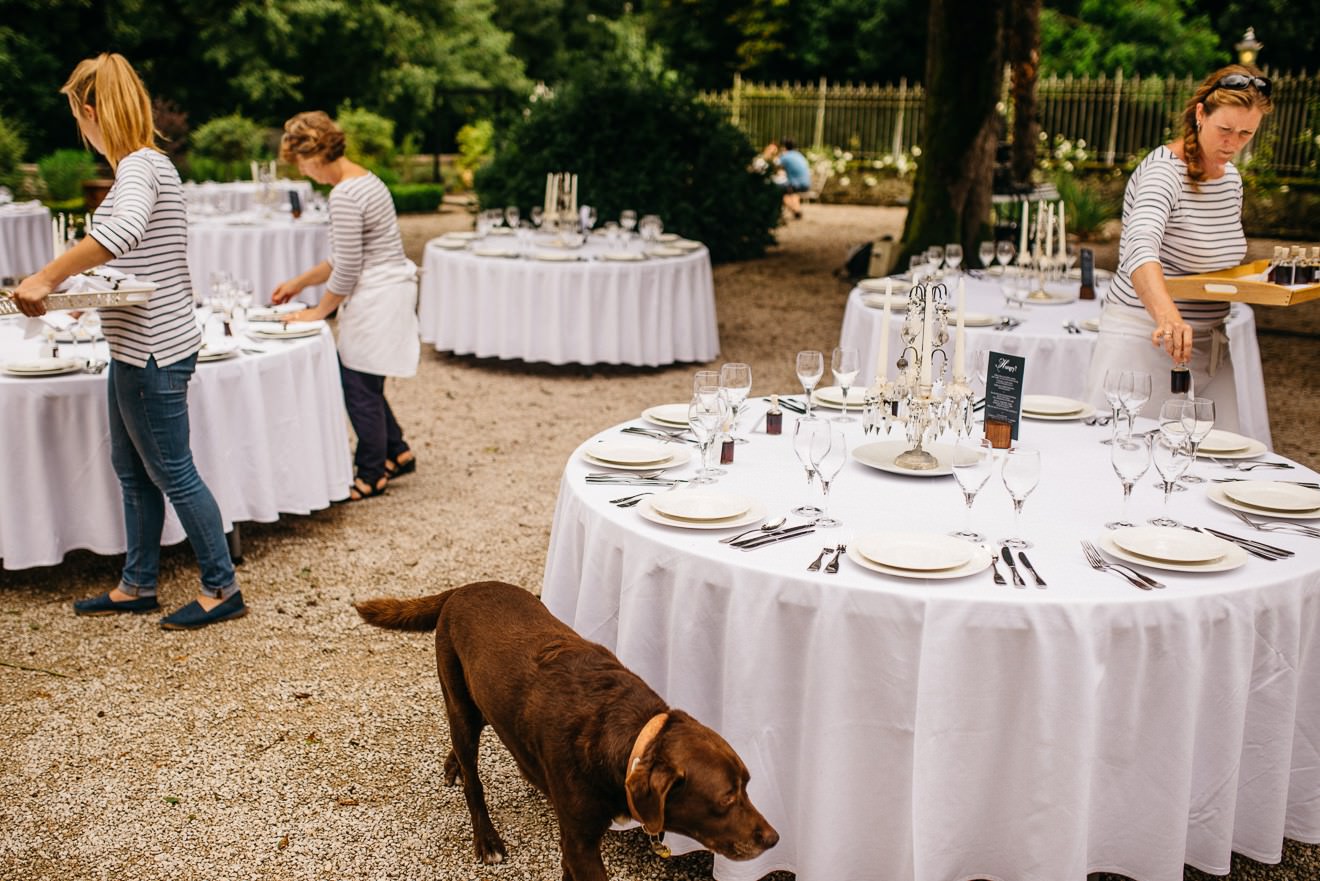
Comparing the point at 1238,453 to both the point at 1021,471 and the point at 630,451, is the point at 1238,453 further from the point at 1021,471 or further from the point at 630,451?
the point at 630,451

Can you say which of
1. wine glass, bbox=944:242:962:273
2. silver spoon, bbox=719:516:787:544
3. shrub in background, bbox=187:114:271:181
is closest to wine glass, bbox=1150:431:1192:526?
silver spoon, bbox=719:516:787:544

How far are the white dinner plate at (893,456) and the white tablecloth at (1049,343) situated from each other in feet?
5.19

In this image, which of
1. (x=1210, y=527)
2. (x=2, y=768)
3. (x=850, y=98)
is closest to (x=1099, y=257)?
(x=850, y=98)

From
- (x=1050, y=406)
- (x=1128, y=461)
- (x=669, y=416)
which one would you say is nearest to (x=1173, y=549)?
(x=1128, y=461)

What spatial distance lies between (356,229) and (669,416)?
7.92ft

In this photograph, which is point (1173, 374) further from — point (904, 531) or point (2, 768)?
point (2, 768)

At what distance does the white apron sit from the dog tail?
291 cm

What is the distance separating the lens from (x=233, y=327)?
17.5 feet

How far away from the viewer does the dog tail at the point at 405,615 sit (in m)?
2.87

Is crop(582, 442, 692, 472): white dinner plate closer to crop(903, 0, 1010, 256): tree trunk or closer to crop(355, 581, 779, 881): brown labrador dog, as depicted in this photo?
crop(355, 581, 779, 881): brown labrador dog

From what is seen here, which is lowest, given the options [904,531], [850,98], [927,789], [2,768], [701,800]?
[2,768]

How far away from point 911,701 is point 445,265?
266 inches

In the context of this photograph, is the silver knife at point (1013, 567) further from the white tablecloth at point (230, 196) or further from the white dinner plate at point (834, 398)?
the white tablecloth at point (230, 196)

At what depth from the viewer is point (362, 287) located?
5590mm
